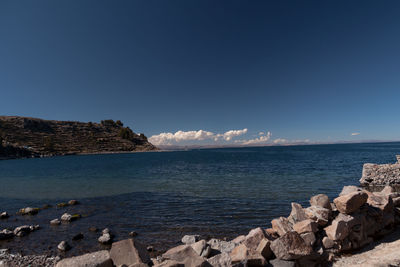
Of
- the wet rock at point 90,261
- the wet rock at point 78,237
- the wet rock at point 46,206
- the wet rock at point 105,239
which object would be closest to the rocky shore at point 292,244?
the wet rock at point 90,261

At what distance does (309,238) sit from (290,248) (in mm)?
1631

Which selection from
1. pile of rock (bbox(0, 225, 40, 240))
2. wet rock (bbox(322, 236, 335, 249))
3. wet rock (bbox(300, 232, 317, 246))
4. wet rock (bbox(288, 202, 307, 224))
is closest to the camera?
wet rock (bbox(300, 232, 317, 246))

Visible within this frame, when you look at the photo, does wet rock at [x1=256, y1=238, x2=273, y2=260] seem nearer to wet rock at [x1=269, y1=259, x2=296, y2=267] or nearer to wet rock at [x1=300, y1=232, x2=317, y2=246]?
wet rock at [x1=269, y1=259, x2=296, y2=267]

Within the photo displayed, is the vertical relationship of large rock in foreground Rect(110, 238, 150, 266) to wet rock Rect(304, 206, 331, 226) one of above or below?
below

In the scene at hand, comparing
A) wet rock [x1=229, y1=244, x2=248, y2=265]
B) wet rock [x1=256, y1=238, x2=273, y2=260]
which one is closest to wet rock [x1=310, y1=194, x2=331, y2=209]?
wet rock [x1=256, y1=238, x2=273, y2=260]

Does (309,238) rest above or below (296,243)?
below

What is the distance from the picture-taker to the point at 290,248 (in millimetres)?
7086

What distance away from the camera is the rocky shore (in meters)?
6.81

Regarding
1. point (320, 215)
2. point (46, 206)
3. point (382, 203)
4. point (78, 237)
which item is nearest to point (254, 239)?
point (320, 215)

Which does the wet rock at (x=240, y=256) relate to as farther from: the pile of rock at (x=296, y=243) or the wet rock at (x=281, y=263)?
the wet rock at (x=281, y=263)

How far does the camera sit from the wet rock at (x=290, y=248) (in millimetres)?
6973

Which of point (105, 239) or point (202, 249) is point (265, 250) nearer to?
point (202, 249)

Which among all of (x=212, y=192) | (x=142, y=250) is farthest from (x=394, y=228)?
(x=212, y=192)

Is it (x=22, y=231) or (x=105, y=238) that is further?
(x=22, y=231)
